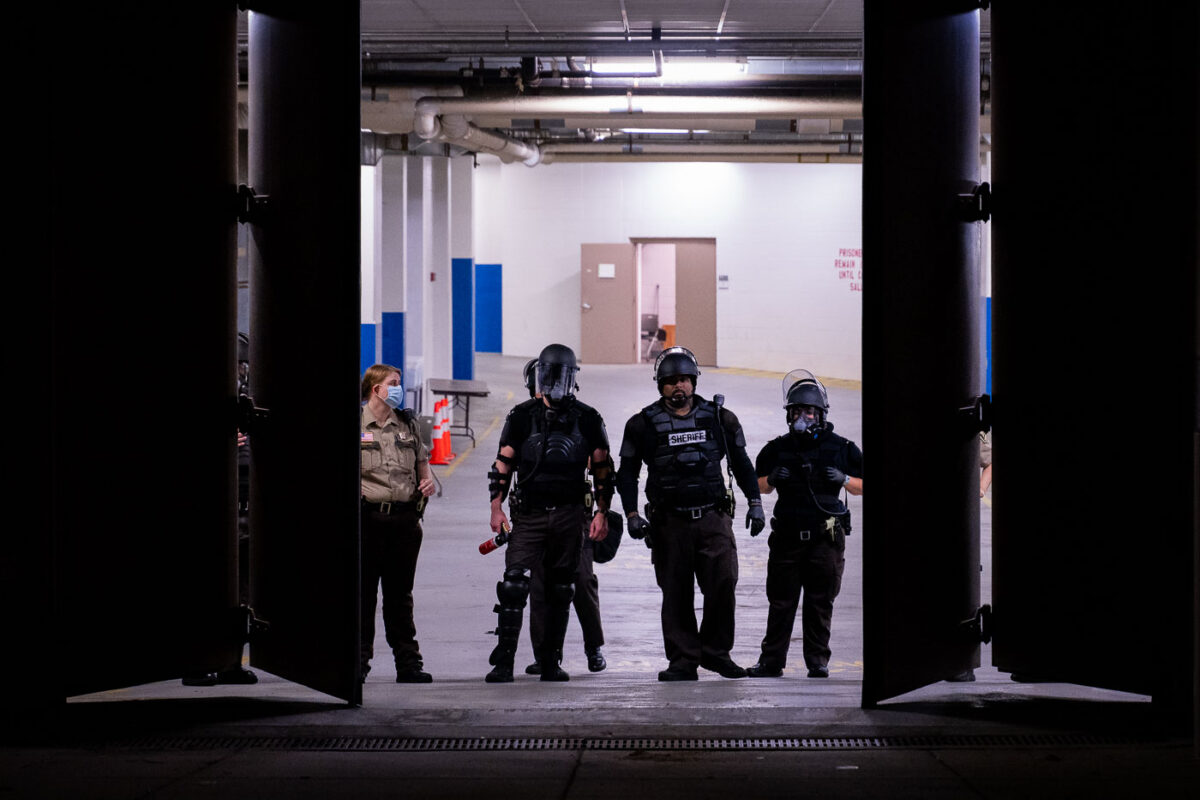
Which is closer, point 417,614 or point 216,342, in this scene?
point 216,342

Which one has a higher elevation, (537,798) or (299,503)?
(299,503)

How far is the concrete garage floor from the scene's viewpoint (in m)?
3.77

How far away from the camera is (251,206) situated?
15.2 ft

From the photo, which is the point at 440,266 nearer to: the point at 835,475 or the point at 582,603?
the point at 582,603

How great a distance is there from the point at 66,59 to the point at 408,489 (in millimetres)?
3131

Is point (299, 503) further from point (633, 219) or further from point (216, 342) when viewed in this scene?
point (633, 219)

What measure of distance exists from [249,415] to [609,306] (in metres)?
22.1

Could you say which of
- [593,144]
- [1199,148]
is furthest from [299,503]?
[593,144]

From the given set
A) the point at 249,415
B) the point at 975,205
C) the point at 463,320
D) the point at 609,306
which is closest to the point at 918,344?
the point at 975,205

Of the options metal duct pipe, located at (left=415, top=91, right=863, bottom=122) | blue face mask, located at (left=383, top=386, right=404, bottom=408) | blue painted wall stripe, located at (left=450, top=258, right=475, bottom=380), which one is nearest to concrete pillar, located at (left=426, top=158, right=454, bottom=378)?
blue painted wall stripe, located at (left=450, top=258, right=475, bottom=380)

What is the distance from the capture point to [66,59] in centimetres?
416

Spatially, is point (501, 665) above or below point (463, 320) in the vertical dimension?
below

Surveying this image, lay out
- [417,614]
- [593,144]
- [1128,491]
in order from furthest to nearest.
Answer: [593,144], [417,614], [1128,491]

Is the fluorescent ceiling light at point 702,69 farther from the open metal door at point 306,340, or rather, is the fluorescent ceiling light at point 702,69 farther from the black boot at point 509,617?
the open metal door at point 306,340
